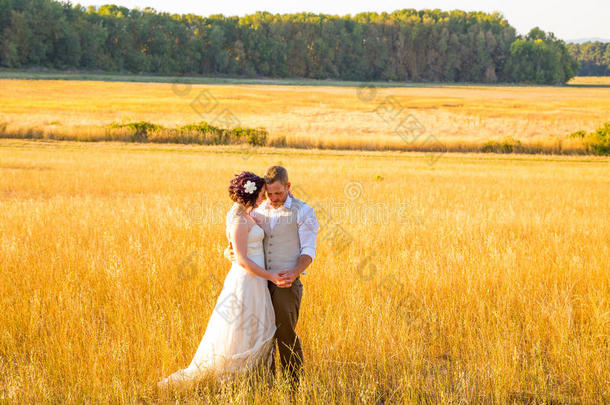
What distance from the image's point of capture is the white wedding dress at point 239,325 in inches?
189

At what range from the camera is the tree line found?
136500 mm

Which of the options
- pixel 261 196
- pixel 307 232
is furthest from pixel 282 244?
pixel 261 196

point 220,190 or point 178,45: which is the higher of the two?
point 178,45

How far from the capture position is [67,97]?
76875 millimetres

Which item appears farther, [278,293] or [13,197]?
[13,197]

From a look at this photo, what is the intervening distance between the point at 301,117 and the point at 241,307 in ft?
185

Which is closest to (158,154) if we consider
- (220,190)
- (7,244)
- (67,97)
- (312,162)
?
(312,162)

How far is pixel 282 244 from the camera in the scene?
16.3ft

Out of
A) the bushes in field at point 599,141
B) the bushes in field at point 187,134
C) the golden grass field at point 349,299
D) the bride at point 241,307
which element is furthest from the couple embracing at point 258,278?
the bushes in field at point 599,141

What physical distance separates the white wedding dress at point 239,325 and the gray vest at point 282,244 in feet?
0.35

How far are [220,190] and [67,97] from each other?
6707 centimetres

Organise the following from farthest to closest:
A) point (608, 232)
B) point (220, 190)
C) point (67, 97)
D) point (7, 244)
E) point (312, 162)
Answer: point (67, 97) → point (312, 162) → point (220, 190) → point (608, 232) → point (7, 244)

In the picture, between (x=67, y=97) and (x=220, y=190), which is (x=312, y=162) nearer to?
(x=220, y=190)

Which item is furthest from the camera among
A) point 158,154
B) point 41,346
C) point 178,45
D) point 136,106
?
point 178,45
